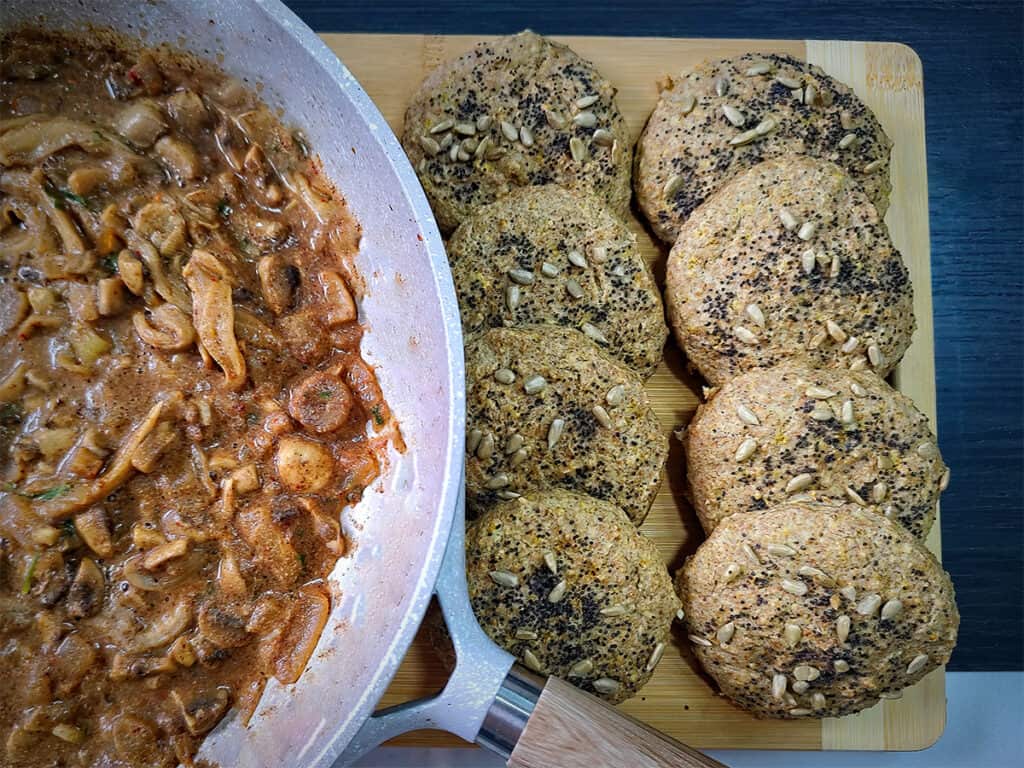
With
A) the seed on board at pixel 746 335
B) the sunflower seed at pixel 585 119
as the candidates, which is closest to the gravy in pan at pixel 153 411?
the sunflower seed at pixel 585 119

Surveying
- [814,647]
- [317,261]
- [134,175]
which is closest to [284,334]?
[317,261]

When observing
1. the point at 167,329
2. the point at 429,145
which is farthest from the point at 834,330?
the point at 167,329

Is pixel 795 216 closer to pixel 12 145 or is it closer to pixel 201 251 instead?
pixel 201 251

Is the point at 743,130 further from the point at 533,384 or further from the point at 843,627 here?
the point at 843,627

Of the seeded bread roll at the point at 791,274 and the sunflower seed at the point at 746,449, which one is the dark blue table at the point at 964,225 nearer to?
the seeded bread roll at the point at 791,274

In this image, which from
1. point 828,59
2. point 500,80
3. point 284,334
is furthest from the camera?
point 828,59

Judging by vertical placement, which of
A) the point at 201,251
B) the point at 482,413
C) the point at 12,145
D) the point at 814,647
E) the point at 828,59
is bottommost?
the point at 814,647

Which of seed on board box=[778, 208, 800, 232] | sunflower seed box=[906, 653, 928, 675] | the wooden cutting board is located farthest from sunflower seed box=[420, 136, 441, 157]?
sunflower seed box=[906, 653, 928, 675]
